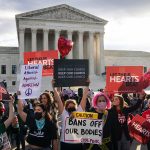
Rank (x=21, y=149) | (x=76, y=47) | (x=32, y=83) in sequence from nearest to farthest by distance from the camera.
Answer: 1. (x=32, y=83)
2. (x=21, y=149)
3. (x=76, y=47)

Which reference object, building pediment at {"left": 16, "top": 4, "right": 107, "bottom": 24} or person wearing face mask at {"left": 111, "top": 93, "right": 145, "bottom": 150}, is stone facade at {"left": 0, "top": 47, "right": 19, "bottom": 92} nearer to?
building pediment at {"left": 16, "top": 4, "right": 107, "bottom": 24}

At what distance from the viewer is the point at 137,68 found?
446 inches

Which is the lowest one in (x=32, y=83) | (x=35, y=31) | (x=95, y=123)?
(x=95, y=123)

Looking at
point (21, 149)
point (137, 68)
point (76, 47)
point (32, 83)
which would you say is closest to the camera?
point (32, 83)

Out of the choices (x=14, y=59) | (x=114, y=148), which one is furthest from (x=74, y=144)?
(x=14, y=59)

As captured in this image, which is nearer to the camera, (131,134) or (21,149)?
(131,134)

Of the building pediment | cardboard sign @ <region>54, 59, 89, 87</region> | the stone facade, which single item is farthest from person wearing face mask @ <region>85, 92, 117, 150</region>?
the stone facade

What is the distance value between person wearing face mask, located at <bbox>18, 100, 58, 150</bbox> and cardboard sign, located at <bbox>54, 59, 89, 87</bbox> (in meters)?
1.81

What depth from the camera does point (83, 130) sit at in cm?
688

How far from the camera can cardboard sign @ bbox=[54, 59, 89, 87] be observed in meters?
8.35

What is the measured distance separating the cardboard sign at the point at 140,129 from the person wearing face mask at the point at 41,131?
2330 millimetres

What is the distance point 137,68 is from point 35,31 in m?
58.9

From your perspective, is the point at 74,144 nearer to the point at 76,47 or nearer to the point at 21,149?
the point at 21,149

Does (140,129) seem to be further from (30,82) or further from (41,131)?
(41,131)
